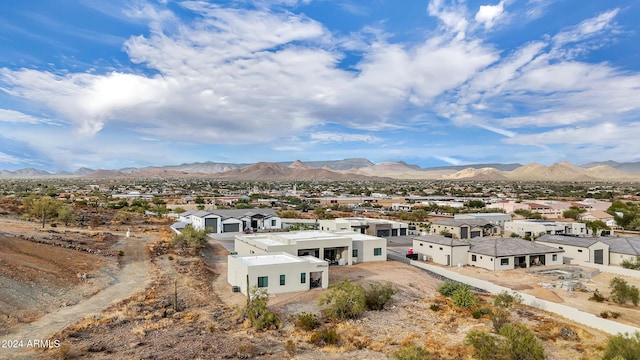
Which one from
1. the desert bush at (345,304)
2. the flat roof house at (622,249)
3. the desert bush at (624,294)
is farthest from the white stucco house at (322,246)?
the flat roof house at (622,249)

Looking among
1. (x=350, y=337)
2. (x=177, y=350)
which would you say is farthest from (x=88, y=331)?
(x=350, y=337)

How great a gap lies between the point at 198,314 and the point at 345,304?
8.60 m

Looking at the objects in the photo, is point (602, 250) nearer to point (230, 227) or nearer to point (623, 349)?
point (623, 349)

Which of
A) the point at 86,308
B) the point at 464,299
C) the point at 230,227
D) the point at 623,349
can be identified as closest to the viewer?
the point at 623,349

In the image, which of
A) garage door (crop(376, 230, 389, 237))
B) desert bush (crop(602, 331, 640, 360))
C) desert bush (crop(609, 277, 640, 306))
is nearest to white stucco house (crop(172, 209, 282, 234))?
garage door (crop(376, 230, 389, 237))

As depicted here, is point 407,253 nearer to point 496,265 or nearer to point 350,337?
point 496,265

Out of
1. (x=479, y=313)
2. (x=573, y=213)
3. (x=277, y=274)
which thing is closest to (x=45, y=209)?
(x=277, y=274)

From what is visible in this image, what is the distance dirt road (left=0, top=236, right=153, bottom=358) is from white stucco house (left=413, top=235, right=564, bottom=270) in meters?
27.2

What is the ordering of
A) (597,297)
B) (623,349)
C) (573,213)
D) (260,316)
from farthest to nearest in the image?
(573,213) → (597,297) → (260,316) → (623,349)

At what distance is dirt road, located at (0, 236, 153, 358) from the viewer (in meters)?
19.4

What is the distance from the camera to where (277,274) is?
2927cm

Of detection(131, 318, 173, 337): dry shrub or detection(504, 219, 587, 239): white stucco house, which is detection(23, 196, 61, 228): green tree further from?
detection(504, 219, 587, 239): white stucco house

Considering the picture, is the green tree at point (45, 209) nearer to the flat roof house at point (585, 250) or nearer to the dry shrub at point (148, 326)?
the dry shrub at point (148, 326)

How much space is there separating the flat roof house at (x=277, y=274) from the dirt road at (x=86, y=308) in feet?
22.6
